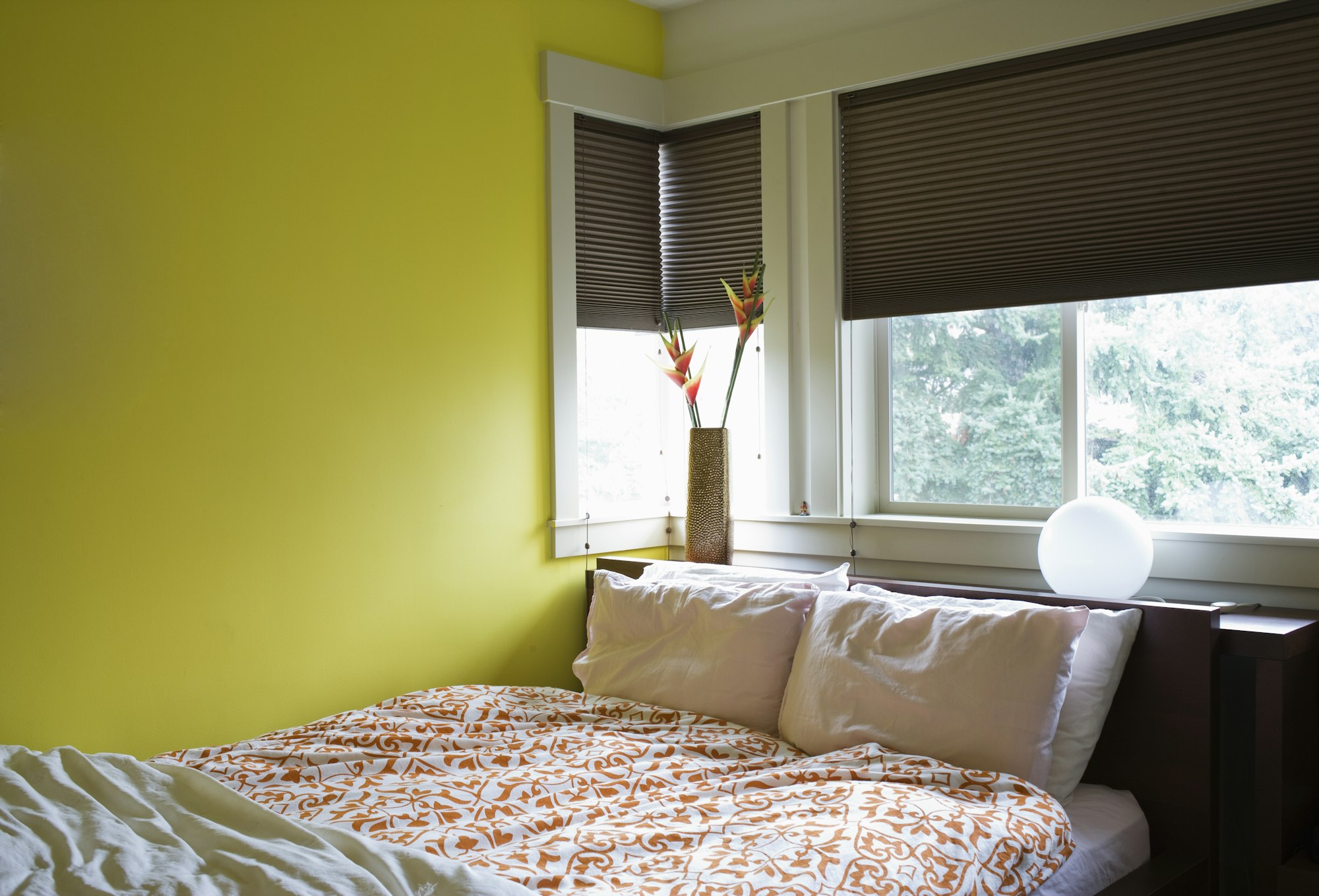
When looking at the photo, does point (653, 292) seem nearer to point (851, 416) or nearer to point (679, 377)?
point (679, 377)

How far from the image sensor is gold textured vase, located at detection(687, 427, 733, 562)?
3.44m

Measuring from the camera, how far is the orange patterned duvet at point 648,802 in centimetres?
176

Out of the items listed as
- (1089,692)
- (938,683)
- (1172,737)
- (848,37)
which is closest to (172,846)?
(938,683)

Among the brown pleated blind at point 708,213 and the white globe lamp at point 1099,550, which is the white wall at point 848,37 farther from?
the white globe lamp at point 1099,550

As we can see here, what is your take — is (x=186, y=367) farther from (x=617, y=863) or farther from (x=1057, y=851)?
(x=1057, y=851)

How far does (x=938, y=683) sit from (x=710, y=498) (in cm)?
127

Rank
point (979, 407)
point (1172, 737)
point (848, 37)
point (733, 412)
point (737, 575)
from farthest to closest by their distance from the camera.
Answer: point (733, 412) → point (848, 37) → point (979, 407) → point (737, 575) → point (1172, 737)

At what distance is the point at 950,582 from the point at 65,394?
8.06ft

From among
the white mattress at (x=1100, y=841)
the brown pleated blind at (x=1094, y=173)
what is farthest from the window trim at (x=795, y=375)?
the white mattress at (x=1100, y=841)

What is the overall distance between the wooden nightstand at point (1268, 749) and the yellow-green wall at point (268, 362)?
2012 mm

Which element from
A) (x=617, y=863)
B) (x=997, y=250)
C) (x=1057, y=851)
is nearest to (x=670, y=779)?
(x=617, y=863)

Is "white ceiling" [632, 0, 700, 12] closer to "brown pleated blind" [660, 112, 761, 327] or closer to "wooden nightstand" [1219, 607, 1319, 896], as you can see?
"brown pleated blind" [660, 112, 761, 327]

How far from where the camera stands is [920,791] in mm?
2051

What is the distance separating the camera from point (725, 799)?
6.94ft
